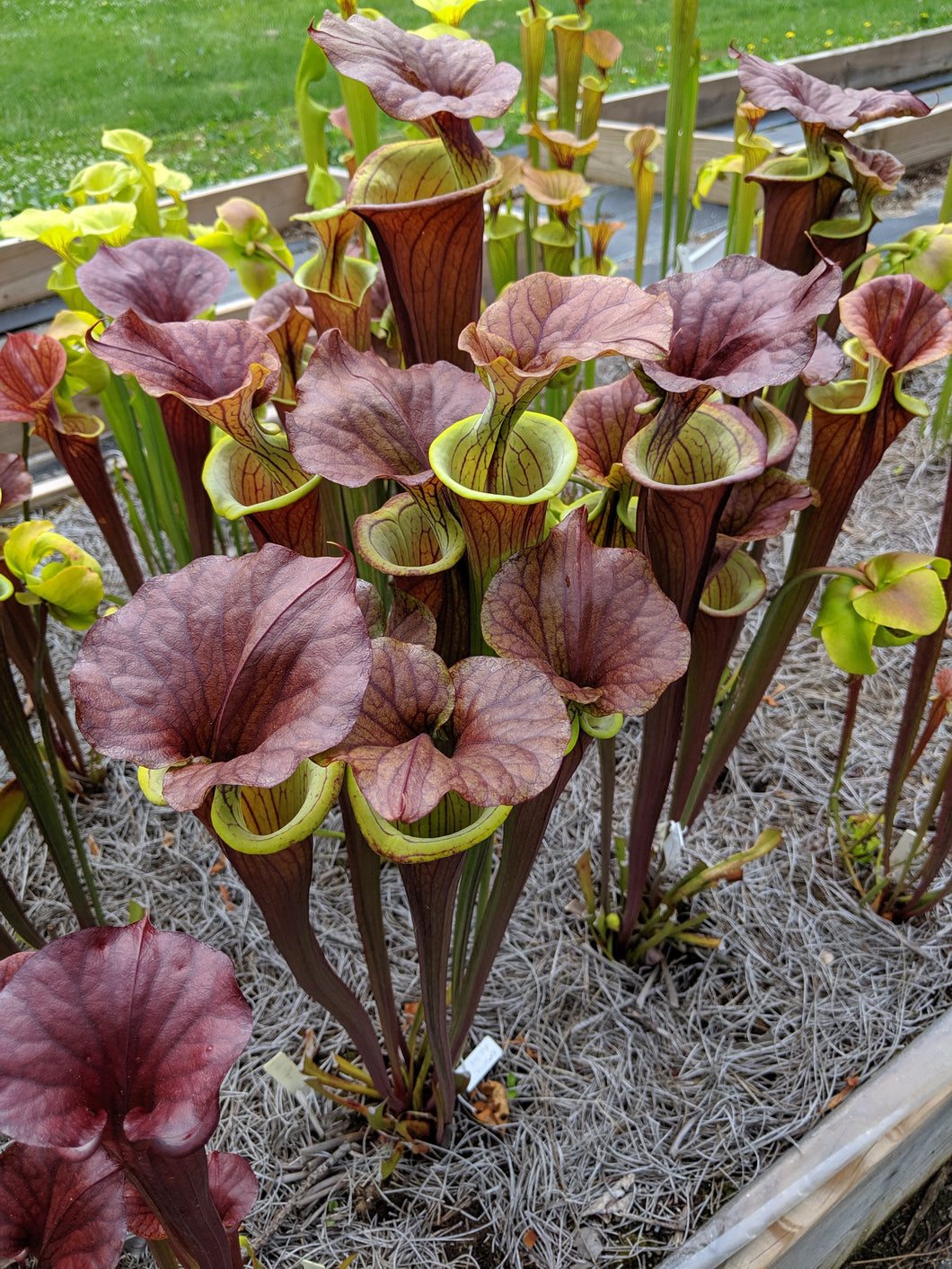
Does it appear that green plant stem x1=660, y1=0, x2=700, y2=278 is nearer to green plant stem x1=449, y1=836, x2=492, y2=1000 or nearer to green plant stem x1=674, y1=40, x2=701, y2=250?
green plant stem x1=674, y1=40, x2=701, y2=250

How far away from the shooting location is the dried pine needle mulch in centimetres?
105

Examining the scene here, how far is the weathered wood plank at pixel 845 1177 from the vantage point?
38.4 inches

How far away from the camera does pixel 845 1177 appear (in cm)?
103

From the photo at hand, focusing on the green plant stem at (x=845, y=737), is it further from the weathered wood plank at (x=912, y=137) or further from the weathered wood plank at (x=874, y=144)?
the weathered wood plank at (x=912, y=137)

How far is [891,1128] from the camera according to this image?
107cm

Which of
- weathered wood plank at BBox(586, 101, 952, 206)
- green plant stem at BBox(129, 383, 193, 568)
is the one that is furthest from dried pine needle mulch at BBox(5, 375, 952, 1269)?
weathered wood plank at BBox(586, 101, 952, 206)

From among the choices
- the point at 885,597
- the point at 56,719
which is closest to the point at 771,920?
the point at 885,597

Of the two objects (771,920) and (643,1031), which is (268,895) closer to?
(643,1031)

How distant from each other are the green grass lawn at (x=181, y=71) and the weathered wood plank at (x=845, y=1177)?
4218 millimetres

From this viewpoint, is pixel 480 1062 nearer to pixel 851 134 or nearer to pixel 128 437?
pixel 128 437

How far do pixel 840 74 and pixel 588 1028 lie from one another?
5.56 m

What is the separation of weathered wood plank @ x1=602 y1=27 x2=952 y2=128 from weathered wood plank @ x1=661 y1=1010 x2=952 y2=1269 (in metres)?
4.39

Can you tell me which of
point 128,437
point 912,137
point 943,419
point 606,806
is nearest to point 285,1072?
point 606,806

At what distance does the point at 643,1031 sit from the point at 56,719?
114 cm
